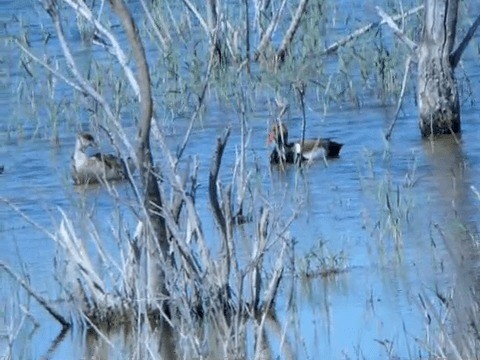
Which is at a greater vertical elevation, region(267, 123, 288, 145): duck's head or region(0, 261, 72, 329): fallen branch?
region(267, 123, 288, 145): duck's head

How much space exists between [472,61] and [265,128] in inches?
103

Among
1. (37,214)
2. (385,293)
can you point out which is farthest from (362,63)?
(385,293)

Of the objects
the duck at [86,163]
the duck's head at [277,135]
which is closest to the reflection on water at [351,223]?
the duck at [86,163]

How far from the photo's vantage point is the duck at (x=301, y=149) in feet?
36.4

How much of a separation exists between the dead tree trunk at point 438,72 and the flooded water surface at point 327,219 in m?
0.16

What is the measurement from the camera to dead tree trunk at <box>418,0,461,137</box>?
11484mm

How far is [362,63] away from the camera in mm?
14109

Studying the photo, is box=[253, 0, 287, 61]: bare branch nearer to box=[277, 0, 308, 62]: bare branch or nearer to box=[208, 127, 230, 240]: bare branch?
box=[277, 0, 308, 62]: bare branch

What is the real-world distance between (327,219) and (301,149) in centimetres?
159

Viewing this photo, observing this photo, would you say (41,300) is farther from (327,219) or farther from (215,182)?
(327,219)

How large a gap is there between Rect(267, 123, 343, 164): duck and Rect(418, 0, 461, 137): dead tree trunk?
0.74 m

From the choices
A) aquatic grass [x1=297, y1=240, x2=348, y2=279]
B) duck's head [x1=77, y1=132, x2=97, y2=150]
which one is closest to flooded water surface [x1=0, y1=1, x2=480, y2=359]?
aquatic grass [x1=297, y1=240, x2=348, y2=279]

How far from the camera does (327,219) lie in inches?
377

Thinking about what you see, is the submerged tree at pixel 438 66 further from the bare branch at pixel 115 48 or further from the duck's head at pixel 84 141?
the bare branch at pixel 115 48
